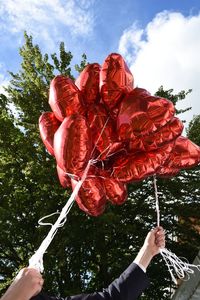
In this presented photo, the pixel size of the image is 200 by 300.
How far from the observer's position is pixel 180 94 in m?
12.1

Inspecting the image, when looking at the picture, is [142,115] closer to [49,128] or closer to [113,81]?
[113,81]

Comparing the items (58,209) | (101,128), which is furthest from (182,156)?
(58,209)

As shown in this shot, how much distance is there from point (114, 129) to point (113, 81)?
13.6 inches

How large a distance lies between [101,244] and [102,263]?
0.79 meters

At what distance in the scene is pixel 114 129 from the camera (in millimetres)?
2967

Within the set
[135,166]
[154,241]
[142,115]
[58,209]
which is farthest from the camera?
[58,209]

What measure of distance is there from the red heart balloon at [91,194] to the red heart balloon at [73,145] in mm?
257

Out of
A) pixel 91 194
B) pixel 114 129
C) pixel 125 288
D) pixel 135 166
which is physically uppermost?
pixel 114 129

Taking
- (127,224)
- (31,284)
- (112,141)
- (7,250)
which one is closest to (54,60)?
(127,224)

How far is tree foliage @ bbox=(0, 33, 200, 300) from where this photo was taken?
10195 millimetres

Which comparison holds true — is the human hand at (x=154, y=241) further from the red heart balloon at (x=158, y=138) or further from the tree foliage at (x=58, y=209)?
the tree foliage at (x=58, y=209)

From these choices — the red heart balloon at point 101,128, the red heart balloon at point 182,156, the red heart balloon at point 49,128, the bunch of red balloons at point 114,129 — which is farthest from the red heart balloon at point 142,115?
the red heart balloon at point 49,128

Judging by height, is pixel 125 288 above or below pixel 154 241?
below

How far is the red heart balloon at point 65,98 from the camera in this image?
9.22 feet
